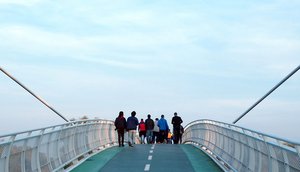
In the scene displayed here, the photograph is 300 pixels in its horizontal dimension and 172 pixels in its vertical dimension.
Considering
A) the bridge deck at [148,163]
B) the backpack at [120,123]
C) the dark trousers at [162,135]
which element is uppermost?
the backpack at [120,123]

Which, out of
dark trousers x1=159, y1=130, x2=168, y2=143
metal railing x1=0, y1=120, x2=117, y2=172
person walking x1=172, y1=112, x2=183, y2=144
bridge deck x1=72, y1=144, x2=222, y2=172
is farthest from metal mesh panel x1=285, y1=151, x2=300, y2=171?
dark trousers x1=159, y1=130, x2=168, y2=143

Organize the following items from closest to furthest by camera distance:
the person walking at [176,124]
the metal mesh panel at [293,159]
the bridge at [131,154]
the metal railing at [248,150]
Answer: the metal mesh panel at [293,159] < the metal railing at [248,150] < the bridge at [131,154] < the person walking at [176,124]

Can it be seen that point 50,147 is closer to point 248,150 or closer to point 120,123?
point 248,150

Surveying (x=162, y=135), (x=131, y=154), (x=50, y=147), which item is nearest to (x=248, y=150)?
(x=50, y=147)

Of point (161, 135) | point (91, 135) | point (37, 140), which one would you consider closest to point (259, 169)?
point (37, 140)

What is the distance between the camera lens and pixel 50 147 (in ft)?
47.7

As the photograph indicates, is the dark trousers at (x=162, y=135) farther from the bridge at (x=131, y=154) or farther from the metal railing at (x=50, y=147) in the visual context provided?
the metal railing at (x=50, y=147)

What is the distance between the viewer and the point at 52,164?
14.6 metres

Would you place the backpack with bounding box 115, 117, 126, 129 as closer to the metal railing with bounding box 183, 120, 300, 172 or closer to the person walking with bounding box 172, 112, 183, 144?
the metal railing with bounding box 183, 120, 300, 172

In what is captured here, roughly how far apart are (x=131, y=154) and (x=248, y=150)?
32.5ft

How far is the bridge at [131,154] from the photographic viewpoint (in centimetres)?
1023

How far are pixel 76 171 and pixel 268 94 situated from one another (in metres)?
8.78

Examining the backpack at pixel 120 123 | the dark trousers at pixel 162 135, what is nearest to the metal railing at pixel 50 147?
the backpack at pixel 120 123

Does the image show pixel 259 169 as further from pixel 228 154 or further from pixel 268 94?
pixel 268 94
